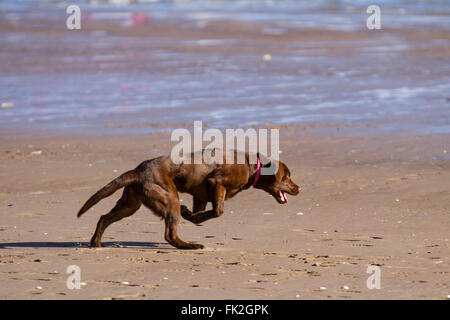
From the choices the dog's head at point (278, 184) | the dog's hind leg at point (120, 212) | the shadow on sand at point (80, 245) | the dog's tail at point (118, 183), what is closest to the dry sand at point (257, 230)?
the shadow on sand at point (80, 245)

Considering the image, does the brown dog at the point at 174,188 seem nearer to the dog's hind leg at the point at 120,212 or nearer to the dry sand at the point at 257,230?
the dog's hind leg at the point at 120,212

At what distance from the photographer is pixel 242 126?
13.5 meters

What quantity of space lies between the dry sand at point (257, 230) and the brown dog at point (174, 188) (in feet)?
0.77

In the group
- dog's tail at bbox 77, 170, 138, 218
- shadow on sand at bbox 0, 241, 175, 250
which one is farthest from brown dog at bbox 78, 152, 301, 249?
shadow on sand at bbox 0, 241, 175, 250

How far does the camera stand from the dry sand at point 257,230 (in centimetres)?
628

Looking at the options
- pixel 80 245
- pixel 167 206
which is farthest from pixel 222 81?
pixel 167 206

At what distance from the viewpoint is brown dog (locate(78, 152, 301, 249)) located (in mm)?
7398

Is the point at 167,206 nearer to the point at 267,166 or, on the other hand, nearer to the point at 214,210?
the point at 214,210

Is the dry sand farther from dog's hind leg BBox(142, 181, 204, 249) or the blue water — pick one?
the blue water

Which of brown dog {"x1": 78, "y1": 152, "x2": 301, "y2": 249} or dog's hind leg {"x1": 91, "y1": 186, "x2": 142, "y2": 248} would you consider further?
dog's hind leg {"x1": 91, "y1": 186, "x2": 142, "y2": 248}

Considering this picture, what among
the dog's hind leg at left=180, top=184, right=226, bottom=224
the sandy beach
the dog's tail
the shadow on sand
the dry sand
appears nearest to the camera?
the dry sand

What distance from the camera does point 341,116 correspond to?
1419cm

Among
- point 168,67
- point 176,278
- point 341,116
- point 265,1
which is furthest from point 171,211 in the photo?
point 265,1

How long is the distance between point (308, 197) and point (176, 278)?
3.36 meters
